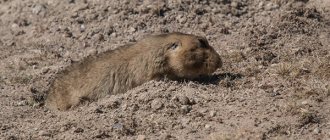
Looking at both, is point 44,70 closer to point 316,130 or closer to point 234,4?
point 234,4

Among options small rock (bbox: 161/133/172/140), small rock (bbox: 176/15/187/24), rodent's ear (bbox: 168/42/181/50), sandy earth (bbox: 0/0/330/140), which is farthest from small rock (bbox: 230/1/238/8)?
small rock (bbox: 161/133/172/140)

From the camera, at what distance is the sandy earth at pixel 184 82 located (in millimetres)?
7844

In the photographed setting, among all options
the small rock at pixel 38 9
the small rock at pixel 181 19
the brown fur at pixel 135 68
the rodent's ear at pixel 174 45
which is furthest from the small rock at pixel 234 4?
the small rock at pixel 38 9

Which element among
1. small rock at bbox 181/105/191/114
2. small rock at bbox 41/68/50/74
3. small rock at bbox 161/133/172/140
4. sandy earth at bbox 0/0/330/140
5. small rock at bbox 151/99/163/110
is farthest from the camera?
small rock at bbox 41/68/50/74

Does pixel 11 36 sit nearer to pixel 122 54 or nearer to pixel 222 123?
pixel 122 54

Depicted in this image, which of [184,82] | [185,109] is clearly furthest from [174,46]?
[185,109]

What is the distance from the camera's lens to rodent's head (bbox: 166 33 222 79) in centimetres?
914

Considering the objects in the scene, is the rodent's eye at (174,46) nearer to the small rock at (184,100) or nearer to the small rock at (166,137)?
the small rock at (184,100)

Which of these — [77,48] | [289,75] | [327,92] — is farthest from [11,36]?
[327,92]

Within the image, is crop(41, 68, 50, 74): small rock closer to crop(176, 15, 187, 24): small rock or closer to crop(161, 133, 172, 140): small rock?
crop(176, 15, 187, 24): small rock

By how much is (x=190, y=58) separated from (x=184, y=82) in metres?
0.35

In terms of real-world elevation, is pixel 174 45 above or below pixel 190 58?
above

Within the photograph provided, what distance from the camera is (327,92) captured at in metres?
8.30

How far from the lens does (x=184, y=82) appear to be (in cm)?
905
